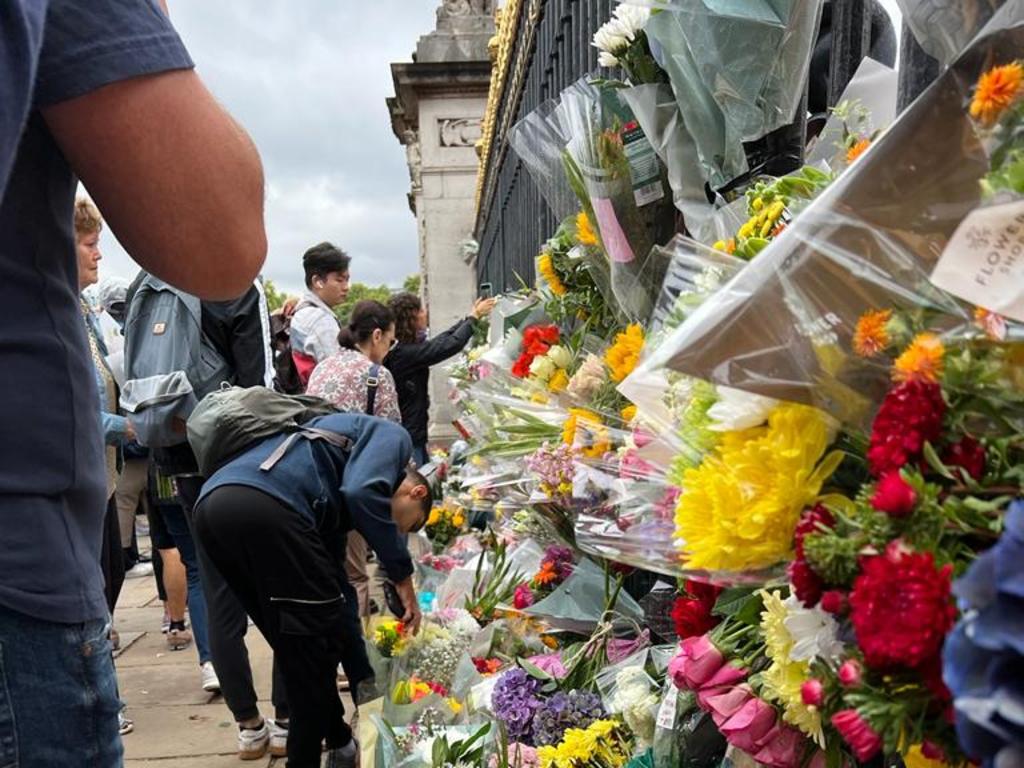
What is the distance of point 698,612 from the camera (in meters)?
1.36

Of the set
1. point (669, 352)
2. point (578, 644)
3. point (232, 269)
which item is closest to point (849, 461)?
point (669, 352)

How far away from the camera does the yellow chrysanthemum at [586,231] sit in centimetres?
213

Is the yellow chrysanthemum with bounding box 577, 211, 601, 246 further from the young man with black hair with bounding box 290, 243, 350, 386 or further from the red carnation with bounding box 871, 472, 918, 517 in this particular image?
the young man with black hair with bounding box 290, 243, 350, 386

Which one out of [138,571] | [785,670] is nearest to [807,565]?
[785,670]

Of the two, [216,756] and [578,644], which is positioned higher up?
[578,644]

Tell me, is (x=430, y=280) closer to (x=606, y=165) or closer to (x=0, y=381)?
(x=606, y=165)

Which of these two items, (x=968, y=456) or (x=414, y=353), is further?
(x=414, y=353)

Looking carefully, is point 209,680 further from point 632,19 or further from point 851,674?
point 851,674

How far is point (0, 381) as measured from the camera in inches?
43.5

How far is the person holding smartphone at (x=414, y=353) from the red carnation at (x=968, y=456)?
5.25 meters

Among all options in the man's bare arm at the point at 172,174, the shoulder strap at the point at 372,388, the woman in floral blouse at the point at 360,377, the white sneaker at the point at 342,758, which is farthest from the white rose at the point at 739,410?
the shoulder strap at the point at 372,388

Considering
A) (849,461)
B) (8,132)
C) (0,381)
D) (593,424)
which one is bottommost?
(593,424)

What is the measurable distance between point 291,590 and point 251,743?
103cm

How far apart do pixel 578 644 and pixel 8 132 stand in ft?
6.26
